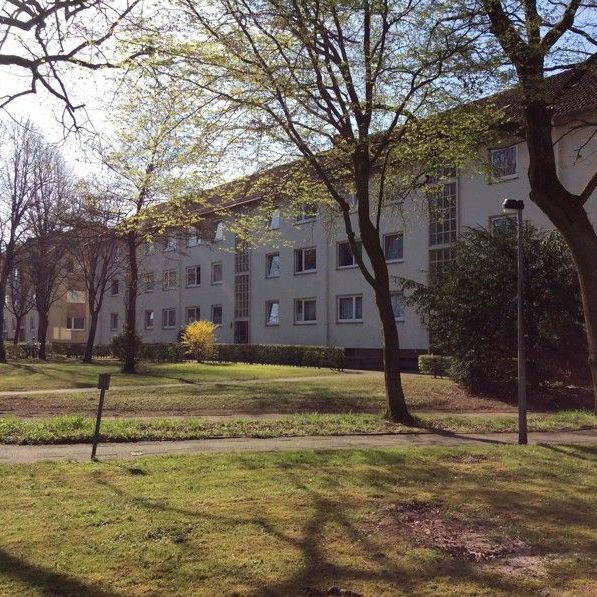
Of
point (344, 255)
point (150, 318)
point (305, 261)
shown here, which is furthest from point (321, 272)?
point (150, 318)

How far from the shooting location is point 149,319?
53406 millimetres

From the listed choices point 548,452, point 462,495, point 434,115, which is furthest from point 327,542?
point 434,115

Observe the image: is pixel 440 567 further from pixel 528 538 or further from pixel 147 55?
pixel 147 55

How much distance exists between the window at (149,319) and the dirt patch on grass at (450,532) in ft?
158

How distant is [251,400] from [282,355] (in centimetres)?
1677

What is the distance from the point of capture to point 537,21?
9961mm

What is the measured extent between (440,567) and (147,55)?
895cm

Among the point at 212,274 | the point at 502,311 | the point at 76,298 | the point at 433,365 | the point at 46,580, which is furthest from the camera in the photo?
the point at 76,298

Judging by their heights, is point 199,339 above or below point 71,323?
below

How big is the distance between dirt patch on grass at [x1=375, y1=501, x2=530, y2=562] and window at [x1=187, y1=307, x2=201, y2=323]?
4238 centimetres

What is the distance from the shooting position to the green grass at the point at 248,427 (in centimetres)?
1115

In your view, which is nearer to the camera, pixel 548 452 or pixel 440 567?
pixel 440 567

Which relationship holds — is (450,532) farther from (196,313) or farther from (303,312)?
(196,313)

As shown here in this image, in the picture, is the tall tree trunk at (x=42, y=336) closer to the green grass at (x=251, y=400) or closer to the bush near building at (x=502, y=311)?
the green grass at (x=251, y=400)
